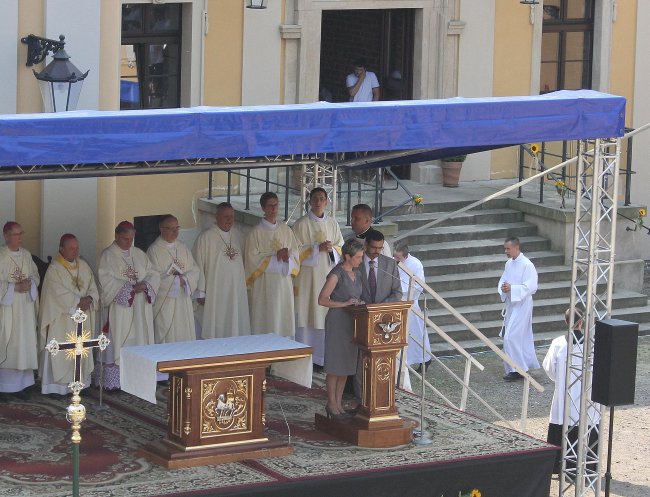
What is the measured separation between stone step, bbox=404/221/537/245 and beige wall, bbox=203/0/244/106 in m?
2.89

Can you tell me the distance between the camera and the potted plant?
22953 millimetres

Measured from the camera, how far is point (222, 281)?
1639cm

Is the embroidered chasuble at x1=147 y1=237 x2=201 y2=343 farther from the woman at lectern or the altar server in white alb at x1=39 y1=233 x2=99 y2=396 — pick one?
the woman at lectern

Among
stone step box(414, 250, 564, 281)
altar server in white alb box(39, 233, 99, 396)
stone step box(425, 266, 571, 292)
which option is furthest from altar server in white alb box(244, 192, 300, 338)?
stone step box(414, 250, 564, 281)

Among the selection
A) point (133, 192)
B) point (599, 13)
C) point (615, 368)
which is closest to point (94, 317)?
point (615, 368)

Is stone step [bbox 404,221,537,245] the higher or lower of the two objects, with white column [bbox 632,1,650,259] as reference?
lower

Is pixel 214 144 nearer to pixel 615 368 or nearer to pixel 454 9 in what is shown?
pixel 615 368

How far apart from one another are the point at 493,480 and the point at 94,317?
3939 mm

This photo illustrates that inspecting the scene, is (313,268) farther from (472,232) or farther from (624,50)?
(624,50)

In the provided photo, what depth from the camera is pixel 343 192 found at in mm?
21078

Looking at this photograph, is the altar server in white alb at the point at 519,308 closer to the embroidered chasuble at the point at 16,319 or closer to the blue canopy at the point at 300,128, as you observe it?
the blue canopy at the point at 300,128

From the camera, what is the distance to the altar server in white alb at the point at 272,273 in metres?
16.4

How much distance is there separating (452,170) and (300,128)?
10065 mm

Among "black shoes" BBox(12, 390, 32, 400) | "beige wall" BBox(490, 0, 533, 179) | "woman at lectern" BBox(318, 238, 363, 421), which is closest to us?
"woman at lectern" BBox(318, 238, 363, 421)
